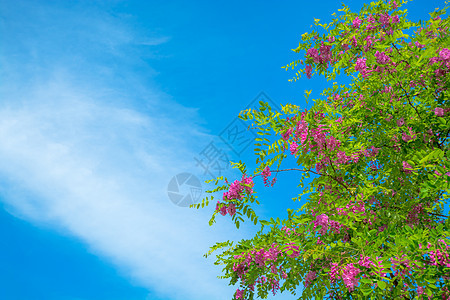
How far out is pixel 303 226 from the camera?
541cm

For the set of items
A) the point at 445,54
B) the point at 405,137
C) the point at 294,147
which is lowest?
the point at 294,147

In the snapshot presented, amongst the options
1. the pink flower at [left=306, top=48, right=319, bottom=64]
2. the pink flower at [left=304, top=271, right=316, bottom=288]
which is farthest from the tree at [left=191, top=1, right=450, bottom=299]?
the pink flower at [left=306, top=48, right=319, bottom=64]

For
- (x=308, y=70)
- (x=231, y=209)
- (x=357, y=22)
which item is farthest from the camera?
(x=308, y=70)

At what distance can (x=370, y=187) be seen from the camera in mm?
5344

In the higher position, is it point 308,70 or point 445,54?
point 308,70

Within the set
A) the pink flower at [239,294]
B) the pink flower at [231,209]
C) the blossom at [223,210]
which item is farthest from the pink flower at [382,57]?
the pink flower at [239,294]

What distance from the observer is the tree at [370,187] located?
15.3 feet

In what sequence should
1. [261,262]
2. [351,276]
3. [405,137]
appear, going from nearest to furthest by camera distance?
1. [351,276]
2. [261,262]
3. [405,137]

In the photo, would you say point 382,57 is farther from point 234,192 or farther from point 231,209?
point 231,209

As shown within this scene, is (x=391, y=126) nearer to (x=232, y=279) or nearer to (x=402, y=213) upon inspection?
(x=402, y=213)

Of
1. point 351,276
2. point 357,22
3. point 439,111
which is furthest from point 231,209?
point 357,22

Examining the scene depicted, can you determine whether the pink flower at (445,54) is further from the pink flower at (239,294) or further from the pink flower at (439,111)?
the pink flower at (239,294)

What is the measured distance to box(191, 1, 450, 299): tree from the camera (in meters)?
4.66

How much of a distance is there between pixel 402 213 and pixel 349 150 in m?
1.82
